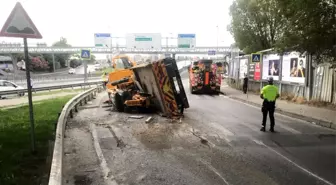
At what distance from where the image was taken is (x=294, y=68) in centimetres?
1708

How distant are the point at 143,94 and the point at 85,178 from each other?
310 inches

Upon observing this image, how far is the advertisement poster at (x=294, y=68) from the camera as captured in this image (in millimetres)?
16278

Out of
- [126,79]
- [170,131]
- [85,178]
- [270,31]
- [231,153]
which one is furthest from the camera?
[270,31]

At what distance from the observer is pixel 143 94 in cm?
1333

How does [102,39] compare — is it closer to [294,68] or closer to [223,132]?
[294,68]

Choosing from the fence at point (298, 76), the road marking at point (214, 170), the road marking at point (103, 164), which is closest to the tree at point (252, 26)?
the fence at point (298, 76)

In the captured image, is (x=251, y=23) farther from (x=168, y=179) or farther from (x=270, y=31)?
(x=168, y=179)

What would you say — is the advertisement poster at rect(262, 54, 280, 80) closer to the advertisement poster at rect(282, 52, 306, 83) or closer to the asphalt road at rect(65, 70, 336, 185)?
the advertisement poster at rect(282, 52, 306, 83)

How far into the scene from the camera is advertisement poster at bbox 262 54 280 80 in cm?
1912

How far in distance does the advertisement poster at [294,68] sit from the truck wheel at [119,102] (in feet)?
29.2

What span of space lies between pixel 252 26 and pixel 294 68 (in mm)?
10022

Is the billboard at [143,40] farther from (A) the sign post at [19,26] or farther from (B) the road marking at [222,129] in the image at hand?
(A) the sign post at [19,26]

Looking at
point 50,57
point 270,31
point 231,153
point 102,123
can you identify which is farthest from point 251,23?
point 50,57

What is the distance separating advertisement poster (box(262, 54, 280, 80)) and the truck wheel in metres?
9.93
